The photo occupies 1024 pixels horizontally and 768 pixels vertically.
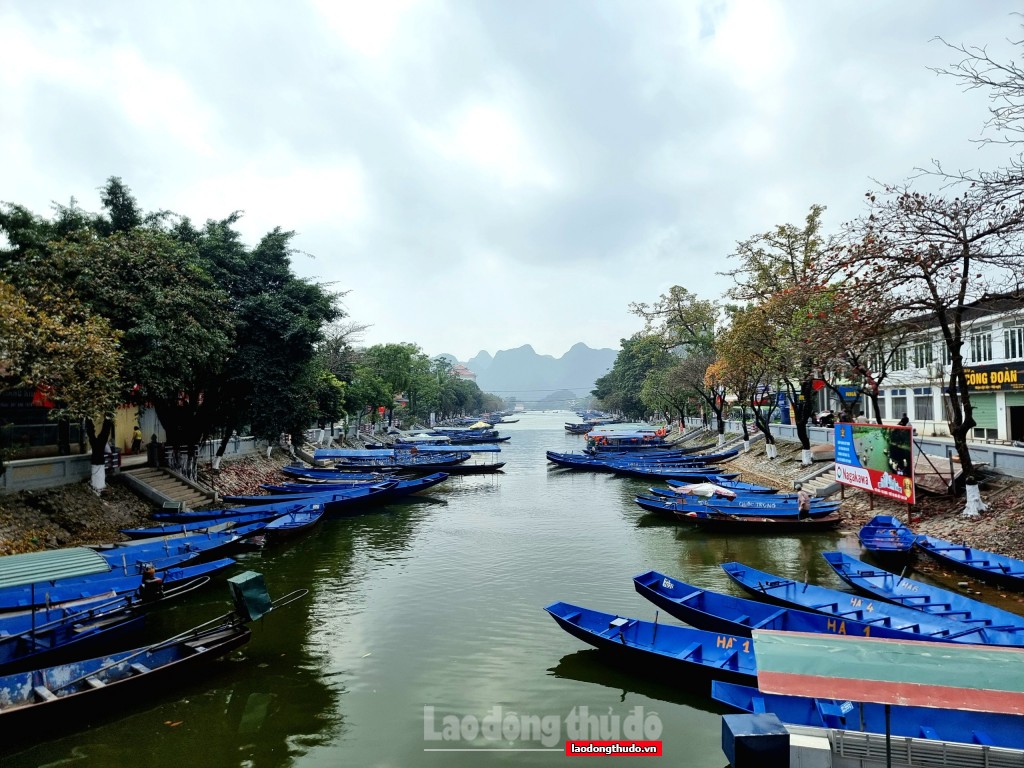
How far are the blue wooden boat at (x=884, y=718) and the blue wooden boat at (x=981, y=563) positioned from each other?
754cm

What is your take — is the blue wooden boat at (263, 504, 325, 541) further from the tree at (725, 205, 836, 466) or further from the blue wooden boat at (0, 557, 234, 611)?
the tree at (725, 205, 836, 466)

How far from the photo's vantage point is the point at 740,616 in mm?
11195

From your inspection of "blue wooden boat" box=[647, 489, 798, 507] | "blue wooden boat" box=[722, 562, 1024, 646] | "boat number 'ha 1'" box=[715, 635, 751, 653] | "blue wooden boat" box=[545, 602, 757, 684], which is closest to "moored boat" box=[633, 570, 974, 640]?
"blue wooden boat" box=[722, 562, 1024, 646]

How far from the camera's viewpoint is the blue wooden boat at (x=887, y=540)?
15367 mm

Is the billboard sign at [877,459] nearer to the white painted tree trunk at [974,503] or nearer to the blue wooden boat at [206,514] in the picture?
the white painted tree trunk at [974,503]

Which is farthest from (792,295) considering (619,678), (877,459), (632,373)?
(632,373)

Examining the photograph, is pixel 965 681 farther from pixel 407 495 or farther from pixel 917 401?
pixel 917 401

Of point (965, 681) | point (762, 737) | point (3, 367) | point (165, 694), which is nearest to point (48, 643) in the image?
point (165, 694)

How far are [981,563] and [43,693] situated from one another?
18879 mm

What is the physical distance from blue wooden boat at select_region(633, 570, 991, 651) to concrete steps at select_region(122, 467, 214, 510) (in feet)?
62.9

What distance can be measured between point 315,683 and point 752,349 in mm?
24816

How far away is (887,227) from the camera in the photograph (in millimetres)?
15922

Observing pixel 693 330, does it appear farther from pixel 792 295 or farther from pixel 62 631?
pixel 62 631

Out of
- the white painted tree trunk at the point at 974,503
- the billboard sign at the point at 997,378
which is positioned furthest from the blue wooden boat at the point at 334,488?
the billboard sign at the point at 997,378
